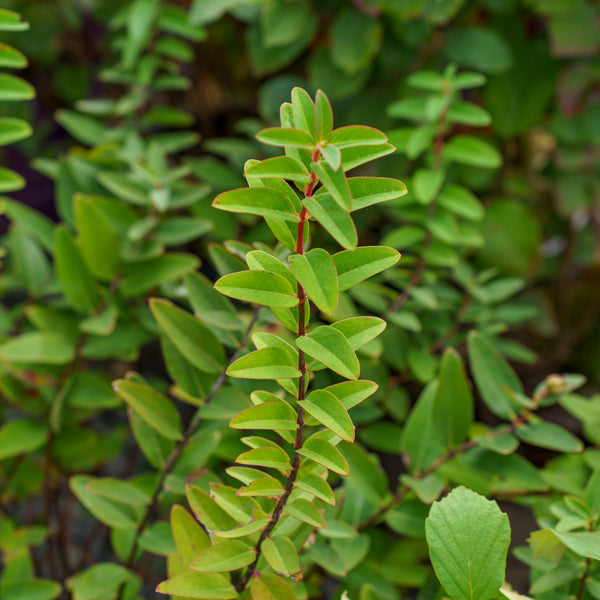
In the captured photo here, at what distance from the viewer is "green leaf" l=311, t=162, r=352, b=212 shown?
1.06ft

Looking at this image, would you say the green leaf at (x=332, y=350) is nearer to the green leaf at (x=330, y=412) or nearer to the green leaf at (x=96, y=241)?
the green leaf at (x=330, y=412)

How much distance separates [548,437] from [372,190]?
1.11 ft

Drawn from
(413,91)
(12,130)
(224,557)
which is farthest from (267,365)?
(413,91)

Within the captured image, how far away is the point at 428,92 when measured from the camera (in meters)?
0.94

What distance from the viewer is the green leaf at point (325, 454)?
1.22 feet

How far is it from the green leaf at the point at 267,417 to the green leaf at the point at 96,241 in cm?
41

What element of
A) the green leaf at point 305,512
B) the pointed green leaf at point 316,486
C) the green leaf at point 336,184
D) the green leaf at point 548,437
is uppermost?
the green leaf at point 336,184

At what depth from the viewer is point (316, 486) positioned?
386 mm

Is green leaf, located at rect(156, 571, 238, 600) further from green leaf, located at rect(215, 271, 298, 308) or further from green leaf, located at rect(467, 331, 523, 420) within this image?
green leaf, located at rect(467, 331, 523, 420)

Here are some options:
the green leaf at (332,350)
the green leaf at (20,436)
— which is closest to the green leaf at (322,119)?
the green leaf at (332,350)

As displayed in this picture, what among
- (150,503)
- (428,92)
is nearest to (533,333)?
(428,92)

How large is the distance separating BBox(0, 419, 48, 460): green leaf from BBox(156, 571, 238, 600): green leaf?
36 cm

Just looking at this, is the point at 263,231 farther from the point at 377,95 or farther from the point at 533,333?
the point at 533,333

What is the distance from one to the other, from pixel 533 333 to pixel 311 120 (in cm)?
103
